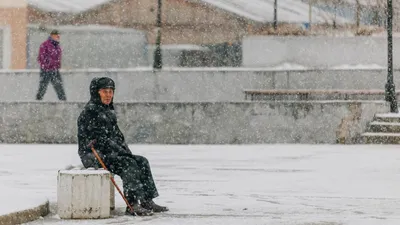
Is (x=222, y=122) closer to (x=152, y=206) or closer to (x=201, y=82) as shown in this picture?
(x=201, y=82)

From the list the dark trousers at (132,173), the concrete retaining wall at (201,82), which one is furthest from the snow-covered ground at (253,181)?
the concrete retaining wall at (201,82)

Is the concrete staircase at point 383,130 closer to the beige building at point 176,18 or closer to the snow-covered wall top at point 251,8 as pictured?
the snow-covered wall top at point 251,8

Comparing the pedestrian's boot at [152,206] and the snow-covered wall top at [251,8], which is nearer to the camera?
the pedestrian's boot at [152,206]

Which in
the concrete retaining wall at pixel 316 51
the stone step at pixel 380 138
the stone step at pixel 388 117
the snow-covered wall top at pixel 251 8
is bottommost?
the stone step at pixel 380 138

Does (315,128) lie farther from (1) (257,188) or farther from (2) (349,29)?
(2) (349,29)

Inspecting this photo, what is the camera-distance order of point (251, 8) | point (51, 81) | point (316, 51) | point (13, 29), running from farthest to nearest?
point (251, 8)
point (13, 29)
point (316, 51)
point (51, 81)

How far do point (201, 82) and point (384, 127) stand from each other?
661 centimetres

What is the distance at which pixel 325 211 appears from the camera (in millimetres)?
10781

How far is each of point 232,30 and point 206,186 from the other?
1352 inches

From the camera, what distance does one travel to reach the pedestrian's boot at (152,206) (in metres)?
10.6

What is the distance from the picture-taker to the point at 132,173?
1052cm

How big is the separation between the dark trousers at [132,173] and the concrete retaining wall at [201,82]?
1595cm

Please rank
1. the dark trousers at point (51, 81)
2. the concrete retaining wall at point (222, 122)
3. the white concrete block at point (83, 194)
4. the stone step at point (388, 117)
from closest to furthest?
the white concrete block at point (83, 194), the concrete retaining wall at point (222, 122), the stone step at point (388, 117), the dark trousers at point (51, 81)

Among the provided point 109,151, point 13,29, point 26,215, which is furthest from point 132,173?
point 13,29
